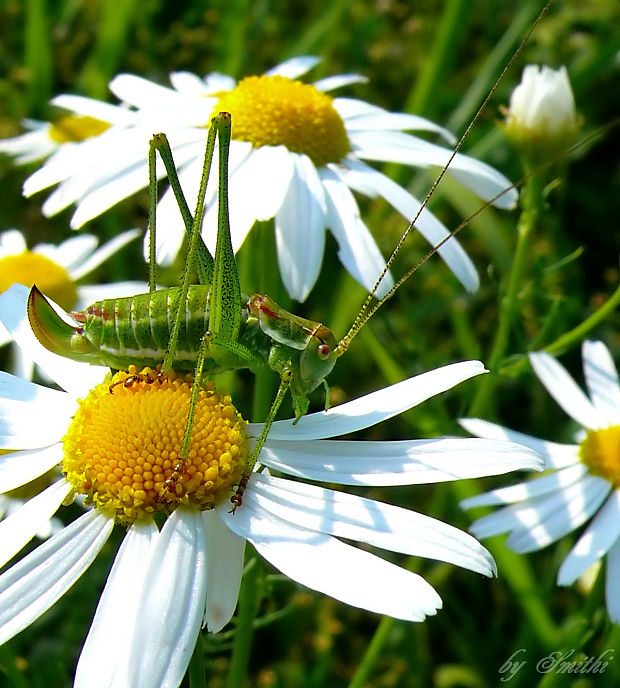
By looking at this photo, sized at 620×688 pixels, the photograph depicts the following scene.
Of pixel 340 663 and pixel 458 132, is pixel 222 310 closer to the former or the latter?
pixel 340 663

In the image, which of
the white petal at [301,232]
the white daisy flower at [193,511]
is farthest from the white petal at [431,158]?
the white daisy flower at [193,511]

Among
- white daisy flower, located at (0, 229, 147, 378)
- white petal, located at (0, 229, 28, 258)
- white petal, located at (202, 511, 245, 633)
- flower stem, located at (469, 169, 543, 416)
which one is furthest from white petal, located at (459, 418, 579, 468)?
white petal, located at (0, 229, 28, 258)

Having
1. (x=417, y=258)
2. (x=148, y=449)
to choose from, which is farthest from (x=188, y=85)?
(x=148, y=449)

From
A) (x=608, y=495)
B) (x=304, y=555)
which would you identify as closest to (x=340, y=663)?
(x=608, y=495)

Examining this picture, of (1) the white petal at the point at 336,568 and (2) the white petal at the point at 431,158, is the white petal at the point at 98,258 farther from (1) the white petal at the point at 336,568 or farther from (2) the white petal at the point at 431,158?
(1) the white petal at the point at 336,568

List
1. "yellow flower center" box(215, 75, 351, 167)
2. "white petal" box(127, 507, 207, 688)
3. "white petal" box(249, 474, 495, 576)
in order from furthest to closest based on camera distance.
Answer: "yellow flower center" box(215, 75, 351, 167), "white petal" box(249, 474, 495, 576), "white petal" box(127, 507, 207, 688)

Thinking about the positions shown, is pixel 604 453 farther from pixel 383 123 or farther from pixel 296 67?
pixel 296 67

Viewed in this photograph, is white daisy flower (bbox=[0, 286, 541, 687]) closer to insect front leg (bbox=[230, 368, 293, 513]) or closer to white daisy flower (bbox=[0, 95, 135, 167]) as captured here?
insect front leg (bbox=[230, 368, 293, 513])
